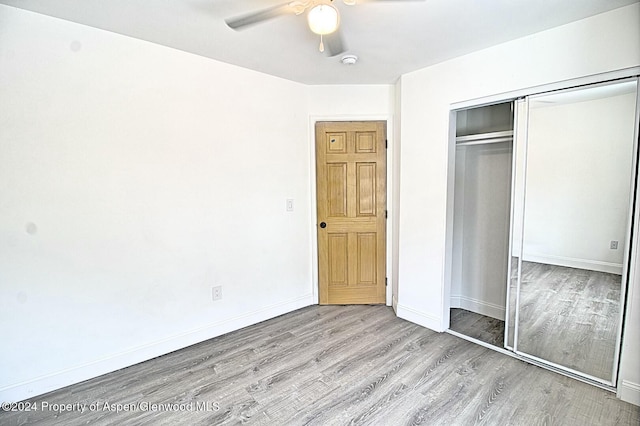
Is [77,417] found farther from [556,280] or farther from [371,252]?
[556,280]

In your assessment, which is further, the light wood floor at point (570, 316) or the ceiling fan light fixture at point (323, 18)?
the light wood floor at point (570, 316)

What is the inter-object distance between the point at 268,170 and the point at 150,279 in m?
1.51

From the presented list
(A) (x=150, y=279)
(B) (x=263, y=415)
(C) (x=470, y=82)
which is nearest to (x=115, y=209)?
A: (A) (x=150, y=279)

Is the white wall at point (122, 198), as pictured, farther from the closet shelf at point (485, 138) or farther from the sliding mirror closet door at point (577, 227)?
the sliding mirror closet door at point (577, 227)

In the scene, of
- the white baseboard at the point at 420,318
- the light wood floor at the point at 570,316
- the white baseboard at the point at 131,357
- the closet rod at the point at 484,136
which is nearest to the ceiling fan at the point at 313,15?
the closet rod at the point at 484,136

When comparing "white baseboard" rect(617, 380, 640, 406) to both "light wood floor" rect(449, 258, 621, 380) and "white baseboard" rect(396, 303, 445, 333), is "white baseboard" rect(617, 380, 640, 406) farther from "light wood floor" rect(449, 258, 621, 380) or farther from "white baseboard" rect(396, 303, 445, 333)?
"white baseboard" rect(396, 303, 445, 333)

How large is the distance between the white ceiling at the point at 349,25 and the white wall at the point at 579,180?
633 millimetres

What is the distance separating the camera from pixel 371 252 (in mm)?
3729

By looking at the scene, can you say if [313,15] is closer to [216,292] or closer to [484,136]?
[484,136]

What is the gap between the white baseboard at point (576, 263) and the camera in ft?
7.17

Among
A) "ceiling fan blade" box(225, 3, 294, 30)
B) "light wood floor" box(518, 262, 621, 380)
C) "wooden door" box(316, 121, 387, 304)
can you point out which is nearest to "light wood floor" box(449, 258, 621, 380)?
"light wood floor" box(518, 262, 621, 380)

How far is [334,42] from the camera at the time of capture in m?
1.90

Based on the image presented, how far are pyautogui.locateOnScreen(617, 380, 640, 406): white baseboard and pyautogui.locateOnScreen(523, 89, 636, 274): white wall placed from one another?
28.3 inches

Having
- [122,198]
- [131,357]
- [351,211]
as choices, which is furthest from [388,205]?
[131,357]
